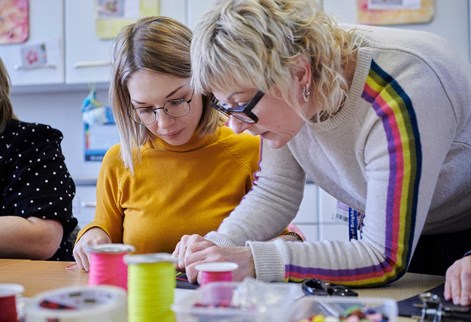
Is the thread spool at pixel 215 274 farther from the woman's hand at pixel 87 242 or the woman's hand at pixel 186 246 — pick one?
the woman's hand at pixel 87 242

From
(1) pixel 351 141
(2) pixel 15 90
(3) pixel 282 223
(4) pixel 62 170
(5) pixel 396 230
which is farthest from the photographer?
(2) pixel 15 90

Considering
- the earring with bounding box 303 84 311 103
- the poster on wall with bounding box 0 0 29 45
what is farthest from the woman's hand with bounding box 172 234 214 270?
the poster on wall with bounding box 0 0 29 45

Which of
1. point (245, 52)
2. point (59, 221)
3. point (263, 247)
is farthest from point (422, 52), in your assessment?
point (59, 221)

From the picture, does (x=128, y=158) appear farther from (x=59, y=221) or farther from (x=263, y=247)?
(x=263, y=247)

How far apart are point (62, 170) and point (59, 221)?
0.14 m

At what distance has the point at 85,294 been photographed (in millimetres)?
690

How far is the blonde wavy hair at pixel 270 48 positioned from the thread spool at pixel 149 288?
1.24 feet

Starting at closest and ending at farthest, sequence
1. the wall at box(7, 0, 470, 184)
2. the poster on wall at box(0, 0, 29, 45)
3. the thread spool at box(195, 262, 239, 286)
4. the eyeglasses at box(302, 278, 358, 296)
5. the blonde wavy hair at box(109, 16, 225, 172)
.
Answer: the thread spool at box(195, 262, 239, 286) < the eyeglasses at box(302, 278, 358, 296) < the blonde wavy hair at box(109, 16, 225, 172) < the poster on wall at box(0, 0, 29, 45) < the wall at box(7, 0, 470, 184)

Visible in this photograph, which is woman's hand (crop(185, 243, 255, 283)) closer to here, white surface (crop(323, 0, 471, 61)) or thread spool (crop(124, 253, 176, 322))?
thread spool (crop(124, 253, 176, 322))

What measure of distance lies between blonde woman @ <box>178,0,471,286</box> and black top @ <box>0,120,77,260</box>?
0.53 meters

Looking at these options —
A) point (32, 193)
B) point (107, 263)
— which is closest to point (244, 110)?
point (107, 263)

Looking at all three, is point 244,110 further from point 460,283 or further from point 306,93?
point 460,283

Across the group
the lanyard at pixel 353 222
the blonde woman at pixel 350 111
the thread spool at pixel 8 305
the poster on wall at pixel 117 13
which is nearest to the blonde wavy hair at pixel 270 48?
the blonde woman at pixel 350 111

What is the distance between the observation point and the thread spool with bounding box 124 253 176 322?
74cm
